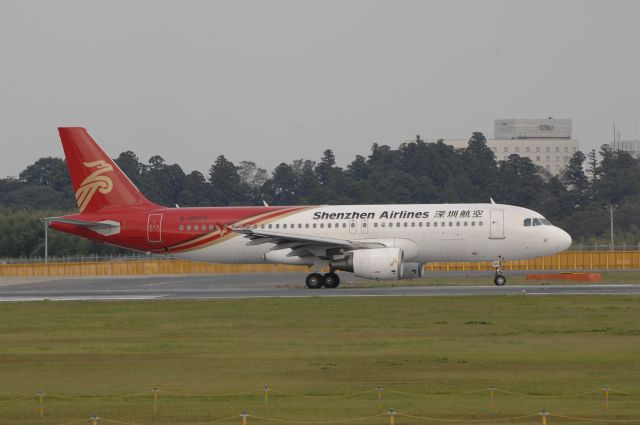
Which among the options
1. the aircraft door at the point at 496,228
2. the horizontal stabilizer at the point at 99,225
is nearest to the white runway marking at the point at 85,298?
the horizontal stabilizer at the point at 99,225

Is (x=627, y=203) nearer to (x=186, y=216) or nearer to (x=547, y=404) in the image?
(x=186, y=216)

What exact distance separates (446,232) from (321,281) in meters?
6.17

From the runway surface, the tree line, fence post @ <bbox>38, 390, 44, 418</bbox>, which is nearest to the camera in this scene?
fence post @ <bbox>38, 390, 44, 418</bbox>

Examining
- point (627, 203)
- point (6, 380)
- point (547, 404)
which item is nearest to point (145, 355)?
point (6, 380)

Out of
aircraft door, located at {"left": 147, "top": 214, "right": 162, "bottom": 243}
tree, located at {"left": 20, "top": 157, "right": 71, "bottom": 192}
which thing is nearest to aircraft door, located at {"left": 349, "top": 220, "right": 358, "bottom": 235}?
aircraft door, located at {"left": 147, "top": 214, "right": 162, "bottom": 243}

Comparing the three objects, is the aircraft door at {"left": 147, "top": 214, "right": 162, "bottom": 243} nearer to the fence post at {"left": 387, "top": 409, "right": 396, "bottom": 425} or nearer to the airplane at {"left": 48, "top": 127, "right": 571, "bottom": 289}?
the airplane at {"left": 48, "top": 127, "right": 571, "bottom": 289}

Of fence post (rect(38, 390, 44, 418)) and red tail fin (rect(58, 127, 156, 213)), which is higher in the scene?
red tail fin (rect(58, 127, 156, 213))

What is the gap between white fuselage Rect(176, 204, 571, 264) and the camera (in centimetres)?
5159

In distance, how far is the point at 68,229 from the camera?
2229 inches

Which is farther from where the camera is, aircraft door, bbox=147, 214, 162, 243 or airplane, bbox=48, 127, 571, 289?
aircraft door, bbox=147, 214, 162, 243

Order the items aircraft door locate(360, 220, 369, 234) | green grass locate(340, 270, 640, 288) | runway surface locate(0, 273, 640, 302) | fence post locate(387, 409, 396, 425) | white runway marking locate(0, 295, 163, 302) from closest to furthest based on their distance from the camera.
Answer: fence post locate(387, 409, 396, 425) → runway surface locate(0, 273, 640, 302) → white runway marking locate(0, 295, 163, 302) → aircraft door locate(360, 220, 369, 234) → green grass locate(340, 270, 640, 288)

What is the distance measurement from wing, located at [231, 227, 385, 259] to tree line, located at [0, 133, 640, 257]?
275ft

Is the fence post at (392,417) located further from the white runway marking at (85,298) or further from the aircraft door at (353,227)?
the aircraft door at (353,227)

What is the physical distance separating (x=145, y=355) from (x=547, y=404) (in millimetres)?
11777
